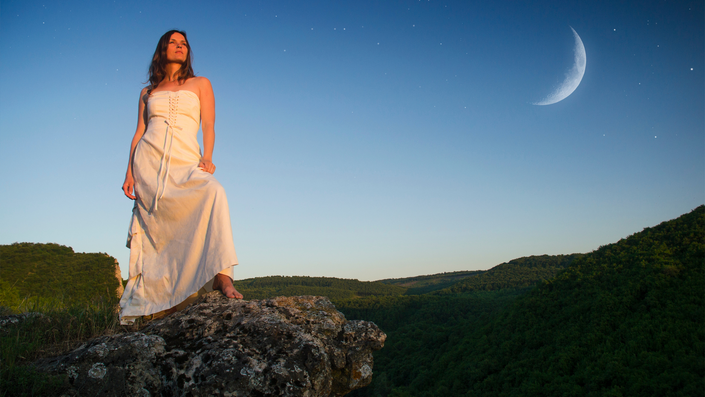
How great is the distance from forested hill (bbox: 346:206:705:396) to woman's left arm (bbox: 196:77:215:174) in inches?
1113

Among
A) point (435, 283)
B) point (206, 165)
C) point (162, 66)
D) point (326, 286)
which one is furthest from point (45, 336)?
point (435, 283)

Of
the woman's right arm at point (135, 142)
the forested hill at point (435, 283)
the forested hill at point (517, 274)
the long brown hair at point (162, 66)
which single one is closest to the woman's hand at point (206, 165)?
the woman's right arm at point (135, 142)

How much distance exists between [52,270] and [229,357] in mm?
14546

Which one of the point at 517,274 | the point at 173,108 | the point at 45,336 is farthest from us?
the point at 517,274

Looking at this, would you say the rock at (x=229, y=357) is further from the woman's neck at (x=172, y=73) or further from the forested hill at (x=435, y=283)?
the forested hill at (x=435, y=283)

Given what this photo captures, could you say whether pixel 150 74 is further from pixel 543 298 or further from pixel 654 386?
pixel 543 298

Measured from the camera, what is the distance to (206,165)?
406 cm

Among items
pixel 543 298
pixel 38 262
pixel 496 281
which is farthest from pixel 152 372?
pixel 496 281

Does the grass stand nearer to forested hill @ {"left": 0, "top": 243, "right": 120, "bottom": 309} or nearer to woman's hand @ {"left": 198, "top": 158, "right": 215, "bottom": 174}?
woman's hand @ {"left": 198, "top": 158, "right": 215, "bottom": 174}

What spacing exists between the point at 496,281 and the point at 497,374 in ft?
311

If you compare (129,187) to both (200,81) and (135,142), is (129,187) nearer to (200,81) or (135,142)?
(135,142)

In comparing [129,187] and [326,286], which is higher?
[129,187]

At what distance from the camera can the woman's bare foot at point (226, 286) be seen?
3.53 meters

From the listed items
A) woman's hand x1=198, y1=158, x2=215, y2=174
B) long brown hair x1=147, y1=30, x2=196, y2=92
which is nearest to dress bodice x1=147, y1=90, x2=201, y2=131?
long brown hair x1=147, y1=30, x2=196, y2=92
